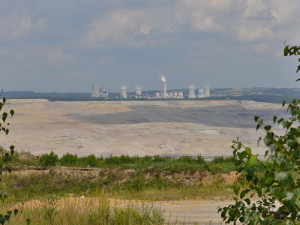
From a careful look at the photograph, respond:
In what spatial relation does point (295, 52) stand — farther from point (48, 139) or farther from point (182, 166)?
point (48, 139)

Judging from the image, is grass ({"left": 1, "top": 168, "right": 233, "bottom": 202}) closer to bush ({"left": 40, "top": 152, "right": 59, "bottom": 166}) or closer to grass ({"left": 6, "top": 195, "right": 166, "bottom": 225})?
bush ({"left": 40, "top": 152, "right": 59, "bottom": 166})

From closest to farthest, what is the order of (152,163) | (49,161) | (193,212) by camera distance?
(193,212), (152,163), (49,161)


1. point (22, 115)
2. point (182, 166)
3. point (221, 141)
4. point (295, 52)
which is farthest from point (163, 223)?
point (22, 115)

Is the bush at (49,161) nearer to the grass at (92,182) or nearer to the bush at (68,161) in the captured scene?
the bush at (68,161)

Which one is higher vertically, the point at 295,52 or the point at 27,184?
the point at 295,52

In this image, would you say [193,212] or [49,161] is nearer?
[193,212]

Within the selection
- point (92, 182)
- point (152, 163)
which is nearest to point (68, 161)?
point (152, 163)

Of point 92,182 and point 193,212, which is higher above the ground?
point 193,212

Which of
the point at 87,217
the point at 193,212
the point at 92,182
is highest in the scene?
the point at 87,217

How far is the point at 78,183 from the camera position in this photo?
19.0 metres

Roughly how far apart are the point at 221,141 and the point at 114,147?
448 inches

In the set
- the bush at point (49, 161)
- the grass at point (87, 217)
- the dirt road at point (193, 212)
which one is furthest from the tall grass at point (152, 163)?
the grass at point (87, 217)

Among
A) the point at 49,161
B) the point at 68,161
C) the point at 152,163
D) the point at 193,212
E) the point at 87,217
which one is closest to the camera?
the point at 87,217

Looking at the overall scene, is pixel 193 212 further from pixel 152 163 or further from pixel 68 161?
pixel 68 161
